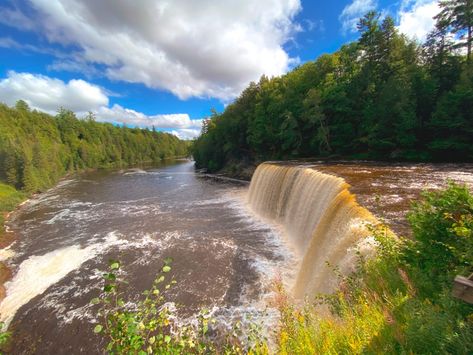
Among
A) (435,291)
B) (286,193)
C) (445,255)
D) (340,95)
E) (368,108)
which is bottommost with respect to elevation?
(286,193)

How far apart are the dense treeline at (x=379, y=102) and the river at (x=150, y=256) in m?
8.22

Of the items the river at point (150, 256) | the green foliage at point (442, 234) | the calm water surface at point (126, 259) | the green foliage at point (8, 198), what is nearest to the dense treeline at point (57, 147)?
the green foliage at point (8, 198)

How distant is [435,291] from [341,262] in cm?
296

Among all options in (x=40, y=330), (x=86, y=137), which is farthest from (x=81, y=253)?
(x=86, y=137)

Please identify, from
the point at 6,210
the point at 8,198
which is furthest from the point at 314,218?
the point at 8,198

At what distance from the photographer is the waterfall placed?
6.41 m

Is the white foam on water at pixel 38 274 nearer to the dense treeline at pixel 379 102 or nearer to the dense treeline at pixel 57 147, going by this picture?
the dense treeline at pixel 57 147

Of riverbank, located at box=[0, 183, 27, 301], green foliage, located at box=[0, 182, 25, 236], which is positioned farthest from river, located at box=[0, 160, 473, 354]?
green foliage, located at box=[0, 182, 25, 236]

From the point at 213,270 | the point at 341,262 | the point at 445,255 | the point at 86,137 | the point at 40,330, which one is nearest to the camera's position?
the point at 445,255

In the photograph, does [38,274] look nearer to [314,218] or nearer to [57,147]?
[314,218]

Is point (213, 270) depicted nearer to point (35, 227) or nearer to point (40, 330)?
point (40, 330)

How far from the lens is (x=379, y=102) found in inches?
883

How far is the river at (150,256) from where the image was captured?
7582 millimetres

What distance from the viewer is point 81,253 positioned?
12.2 m
